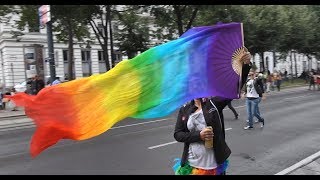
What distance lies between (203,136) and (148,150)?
5.78 m

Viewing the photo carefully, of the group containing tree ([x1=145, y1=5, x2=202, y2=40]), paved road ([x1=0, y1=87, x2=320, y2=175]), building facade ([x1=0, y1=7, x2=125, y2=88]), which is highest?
tree ([x1=145, y1=5, x2=202, y2=40])

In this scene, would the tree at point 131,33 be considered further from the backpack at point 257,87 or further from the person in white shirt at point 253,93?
the backpack at point 257,87

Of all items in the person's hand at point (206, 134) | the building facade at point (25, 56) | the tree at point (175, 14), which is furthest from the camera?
the building facade at point (25, 56)

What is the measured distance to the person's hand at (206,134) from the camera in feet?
13.6

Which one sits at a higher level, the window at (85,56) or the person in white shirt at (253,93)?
the window at (85,56)

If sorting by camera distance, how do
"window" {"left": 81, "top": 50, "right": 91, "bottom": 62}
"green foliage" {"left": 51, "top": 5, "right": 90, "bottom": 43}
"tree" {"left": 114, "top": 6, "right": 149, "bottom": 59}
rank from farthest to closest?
"window" {"left": 81, "top": 50, "right": 91, "bottom": 62}
"tree" {"left": 114, "top": 6, "right": 149, "bottom": 59}
"green foliage" {"left": 51, "top": 5, "right": 90, "bottom": 43}

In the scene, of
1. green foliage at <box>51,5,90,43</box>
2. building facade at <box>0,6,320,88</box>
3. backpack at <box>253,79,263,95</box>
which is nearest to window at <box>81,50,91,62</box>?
building facade at <box>0,6,320,88</box>

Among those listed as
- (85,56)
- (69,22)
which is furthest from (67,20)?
(85,56)

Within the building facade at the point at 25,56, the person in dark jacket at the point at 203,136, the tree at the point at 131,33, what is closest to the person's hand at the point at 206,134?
the person in dark jacket at the point at 203,136

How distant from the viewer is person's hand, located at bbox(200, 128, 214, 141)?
13.6ft

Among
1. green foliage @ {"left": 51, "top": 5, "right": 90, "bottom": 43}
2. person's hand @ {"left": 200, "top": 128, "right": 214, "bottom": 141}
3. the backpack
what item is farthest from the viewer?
green foliage @ {"left": 51, "top": 5, "right": 90, "bottom": 43}

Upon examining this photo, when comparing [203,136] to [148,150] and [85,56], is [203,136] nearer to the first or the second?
[148,150]

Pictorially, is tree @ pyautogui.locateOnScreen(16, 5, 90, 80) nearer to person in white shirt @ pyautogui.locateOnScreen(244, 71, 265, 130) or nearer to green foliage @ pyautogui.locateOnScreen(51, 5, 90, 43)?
green foliage @ pyautogui.locateOnScreen(51, 5, 90, 43)
